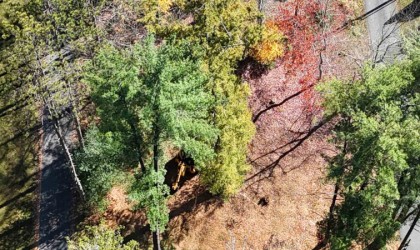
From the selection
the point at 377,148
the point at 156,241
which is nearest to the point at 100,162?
the point at 156,241

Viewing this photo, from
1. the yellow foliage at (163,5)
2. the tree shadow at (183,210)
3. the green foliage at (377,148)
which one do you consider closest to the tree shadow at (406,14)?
the green foliage at (377,148)

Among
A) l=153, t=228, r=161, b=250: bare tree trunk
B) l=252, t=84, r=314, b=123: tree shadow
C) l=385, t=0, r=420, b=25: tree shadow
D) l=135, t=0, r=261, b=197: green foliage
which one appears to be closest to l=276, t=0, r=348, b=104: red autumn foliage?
l=252, t=84, r=314, b=123: tree shadow

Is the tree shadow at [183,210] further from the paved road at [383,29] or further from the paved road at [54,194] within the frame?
the paved road at [383,29]

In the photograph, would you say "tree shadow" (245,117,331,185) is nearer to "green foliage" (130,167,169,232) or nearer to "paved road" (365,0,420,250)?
"paved road" (365,0,420,250)

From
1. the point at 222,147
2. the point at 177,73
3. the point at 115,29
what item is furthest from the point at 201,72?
the point at 115,29

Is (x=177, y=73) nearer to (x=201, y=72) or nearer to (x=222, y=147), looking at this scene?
(x=201, y=72)

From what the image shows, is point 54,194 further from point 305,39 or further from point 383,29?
point 383,29
